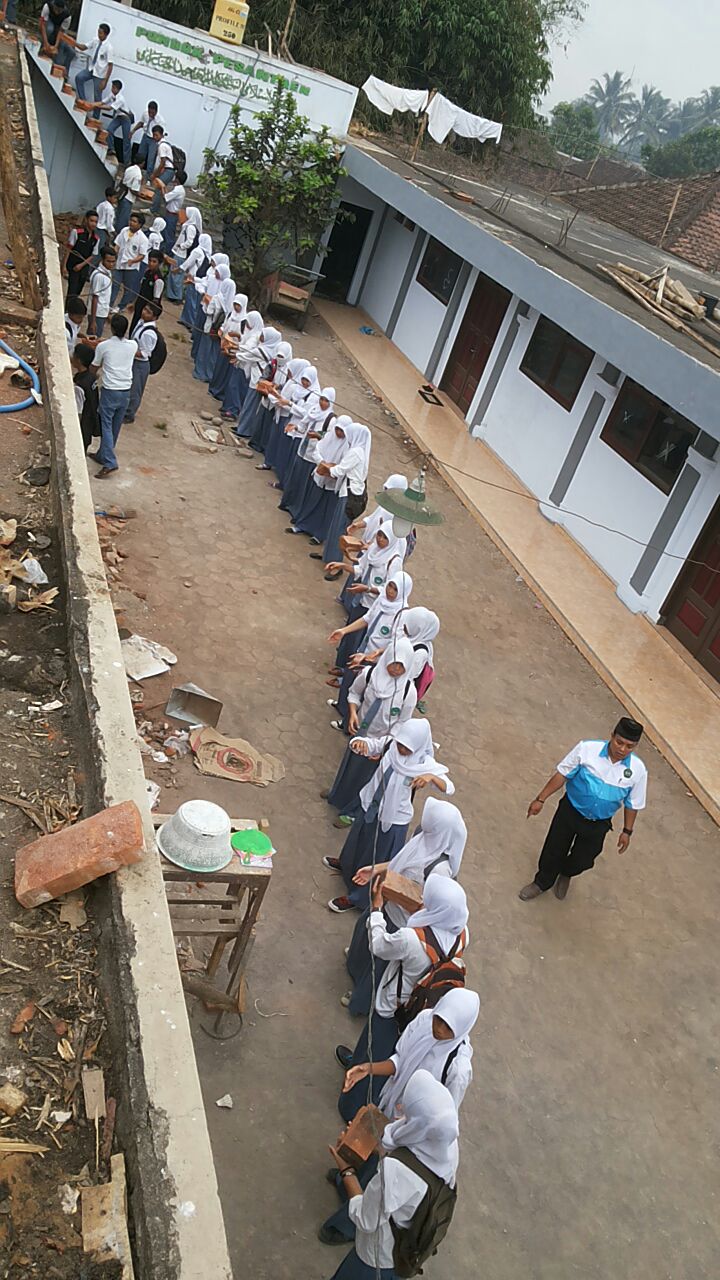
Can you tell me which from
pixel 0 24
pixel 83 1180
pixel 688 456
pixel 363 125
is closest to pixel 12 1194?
pixel 83 1180

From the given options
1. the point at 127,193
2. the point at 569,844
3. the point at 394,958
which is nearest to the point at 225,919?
the point at 394,958

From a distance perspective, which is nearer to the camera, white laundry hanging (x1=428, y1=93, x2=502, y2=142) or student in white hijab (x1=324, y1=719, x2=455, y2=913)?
student in white hijab (x1=324, y1=719, x2=455, y2=913)

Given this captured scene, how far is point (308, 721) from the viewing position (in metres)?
7.66

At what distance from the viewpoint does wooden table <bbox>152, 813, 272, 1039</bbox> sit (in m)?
4.34

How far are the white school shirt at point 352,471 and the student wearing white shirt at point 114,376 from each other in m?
2.15

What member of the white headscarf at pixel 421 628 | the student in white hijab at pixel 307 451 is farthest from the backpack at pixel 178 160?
the white headscarf at pixel 421 628

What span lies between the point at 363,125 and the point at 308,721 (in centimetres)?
1951

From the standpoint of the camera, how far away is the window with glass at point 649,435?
10.9 metres

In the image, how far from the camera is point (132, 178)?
625 inches

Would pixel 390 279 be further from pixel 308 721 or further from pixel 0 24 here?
pixel 308 721

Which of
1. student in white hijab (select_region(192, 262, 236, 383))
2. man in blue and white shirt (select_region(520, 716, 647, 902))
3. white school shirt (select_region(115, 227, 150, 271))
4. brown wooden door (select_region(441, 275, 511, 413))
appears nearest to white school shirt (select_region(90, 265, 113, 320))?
student in white hijab (select_region(192, 262, 236, 383))

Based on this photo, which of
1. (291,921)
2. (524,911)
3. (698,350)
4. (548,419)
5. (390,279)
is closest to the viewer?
(291,921)

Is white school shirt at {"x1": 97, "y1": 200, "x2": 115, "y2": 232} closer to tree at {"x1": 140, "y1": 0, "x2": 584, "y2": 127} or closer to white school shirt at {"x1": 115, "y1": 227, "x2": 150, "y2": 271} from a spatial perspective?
white school shirt at {"x1": 115, "y1": 227, "x2": 150, "y2": 271}

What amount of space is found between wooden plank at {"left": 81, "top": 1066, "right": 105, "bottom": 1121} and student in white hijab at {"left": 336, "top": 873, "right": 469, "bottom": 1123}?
1.80m
